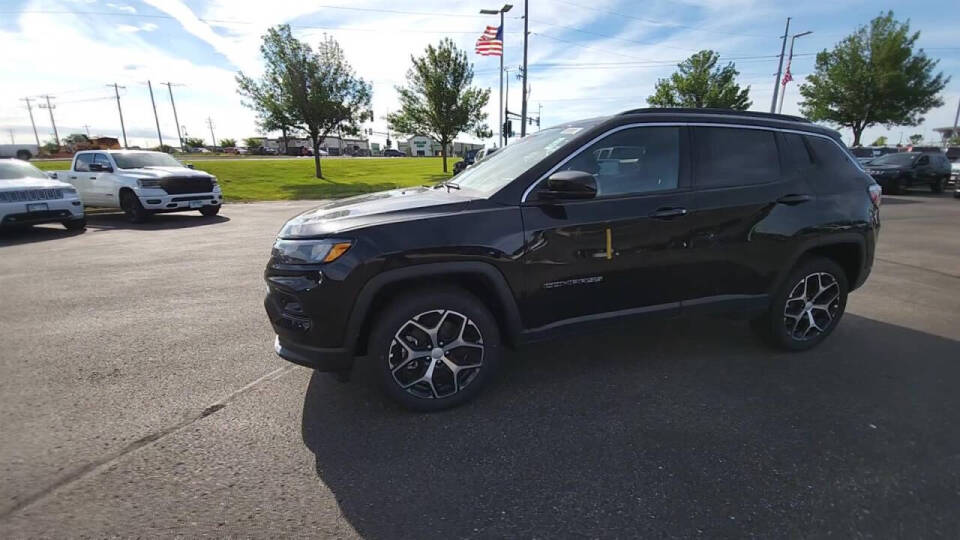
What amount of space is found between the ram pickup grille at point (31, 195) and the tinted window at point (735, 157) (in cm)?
1206

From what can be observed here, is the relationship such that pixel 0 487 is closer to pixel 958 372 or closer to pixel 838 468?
pixel 838 468

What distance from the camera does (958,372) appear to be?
136 inches

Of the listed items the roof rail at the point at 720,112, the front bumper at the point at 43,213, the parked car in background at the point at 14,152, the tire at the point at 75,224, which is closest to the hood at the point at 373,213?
the roof rail at the point at 720,112

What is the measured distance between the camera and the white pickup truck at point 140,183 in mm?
11227

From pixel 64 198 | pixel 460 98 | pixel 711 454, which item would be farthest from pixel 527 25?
pixel 711 454

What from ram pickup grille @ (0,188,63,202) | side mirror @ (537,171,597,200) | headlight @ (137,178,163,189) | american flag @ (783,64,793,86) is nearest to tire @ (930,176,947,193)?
american flag @ (783,64,793,86)

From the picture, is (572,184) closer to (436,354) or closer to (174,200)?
(436,354)

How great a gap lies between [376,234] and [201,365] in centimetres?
210

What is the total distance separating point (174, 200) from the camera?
1149cm

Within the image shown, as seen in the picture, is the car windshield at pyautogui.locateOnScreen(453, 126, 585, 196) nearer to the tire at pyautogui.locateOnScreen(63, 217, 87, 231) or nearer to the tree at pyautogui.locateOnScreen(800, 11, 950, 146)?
the tire at pyautogui.locateOnScreen(63, 217, 87, 231)

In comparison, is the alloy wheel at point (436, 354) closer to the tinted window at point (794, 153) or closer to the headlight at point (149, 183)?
the tinted window at point (794, 153)

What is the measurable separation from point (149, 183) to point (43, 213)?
86.1 inches

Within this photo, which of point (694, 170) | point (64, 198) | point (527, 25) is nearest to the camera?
point (694, 170)

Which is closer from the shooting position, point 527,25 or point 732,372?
point 732,372
